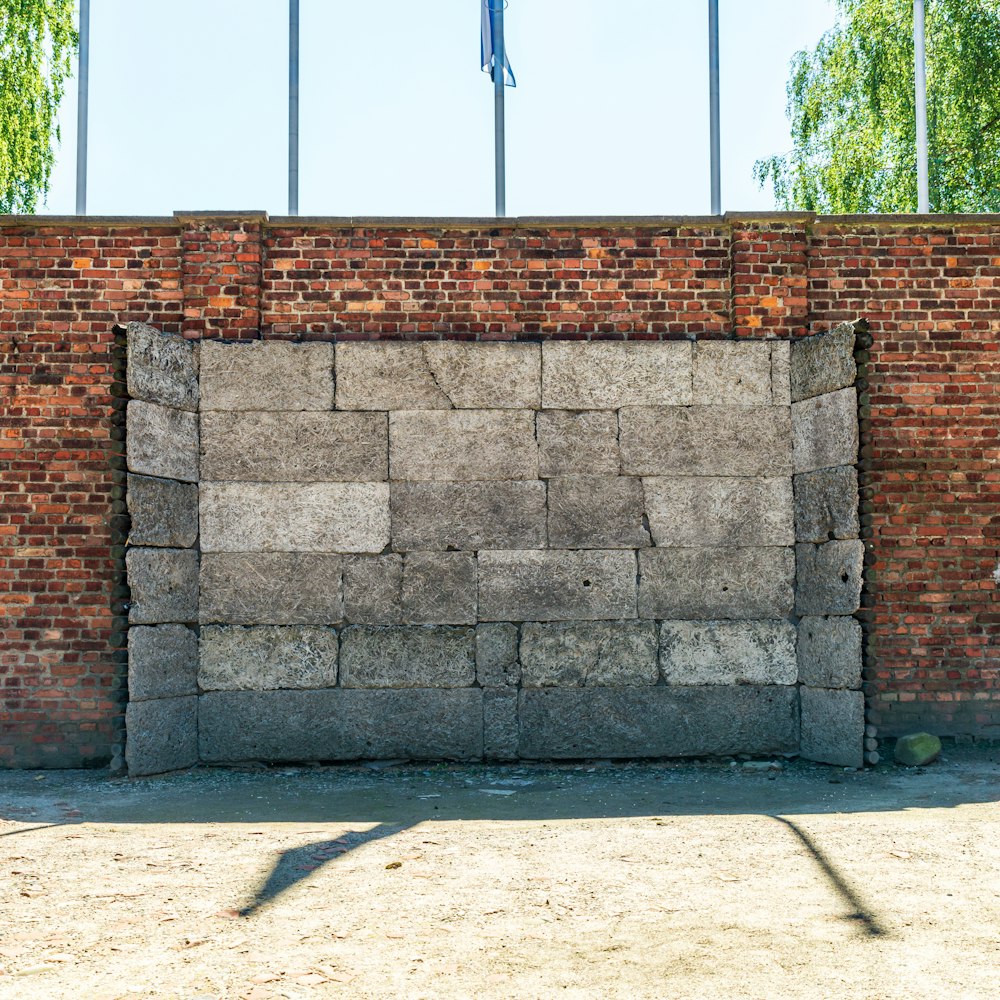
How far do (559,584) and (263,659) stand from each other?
6.99 feet

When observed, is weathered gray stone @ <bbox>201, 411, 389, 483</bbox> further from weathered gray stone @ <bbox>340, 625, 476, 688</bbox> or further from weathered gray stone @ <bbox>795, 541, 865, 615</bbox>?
weathered gray stone @ <bbox>795, 541, 865, 615</bbox>

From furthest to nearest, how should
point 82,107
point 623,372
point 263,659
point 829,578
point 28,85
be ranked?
1. point 28,85
2. point 82,107
3. point 623,372
4. point 263,659
5. point 829,578

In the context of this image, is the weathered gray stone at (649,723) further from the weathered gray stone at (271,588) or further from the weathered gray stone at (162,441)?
the weathered gray stone at (162,441)

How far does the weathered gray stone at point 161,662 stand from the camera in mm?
7027

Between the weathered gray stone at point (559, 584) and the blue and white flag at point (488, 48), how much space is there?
3948 mm

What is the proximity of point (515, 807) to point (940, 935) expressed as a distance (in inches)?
116

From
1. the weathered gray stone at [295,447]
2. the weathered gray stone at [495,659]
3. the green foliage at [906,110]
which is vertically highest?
the green foliage at [906,110]

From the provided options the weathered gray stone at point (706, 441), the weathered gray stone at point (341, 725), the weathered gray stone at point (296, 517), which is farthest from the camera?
the weathered gray stone at point (706, 441)

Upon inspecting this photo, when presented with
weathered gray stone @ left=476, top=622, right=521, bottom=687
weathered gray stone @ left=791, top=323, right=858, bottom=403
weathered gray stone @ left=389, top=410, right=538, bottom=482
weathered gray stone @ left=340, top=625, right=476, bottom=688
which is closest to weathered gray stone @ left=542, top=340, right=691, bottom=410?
weathered gray stone @ left=389, top=410, right=538, bottom=482

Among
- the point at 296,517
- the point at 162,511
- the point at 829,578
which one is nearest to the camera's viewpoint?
the point at 162,511

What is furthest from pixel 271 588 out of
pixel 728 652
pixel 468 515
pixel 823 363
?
pixel 823 363

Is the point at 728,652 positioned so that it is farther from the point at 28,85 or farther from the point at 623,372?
the point at 28,85

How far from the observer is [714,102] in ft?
Result: 28.2

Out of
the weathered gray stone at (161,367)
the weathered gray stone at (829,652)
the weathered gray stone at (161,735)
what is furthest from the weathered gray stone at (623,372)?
the weathered gray stone at (161,735)
